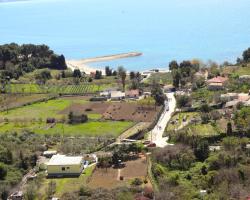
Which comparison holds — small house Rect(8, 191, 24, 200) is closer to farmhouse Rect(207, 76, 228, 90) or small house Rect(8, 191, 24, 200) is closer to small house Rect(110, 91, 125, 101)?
small house Rect(110, 91, 125, 101)

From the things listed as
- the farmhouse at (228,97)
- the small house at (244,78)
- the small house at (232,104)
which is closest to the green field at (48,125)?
the small house at (232,104)

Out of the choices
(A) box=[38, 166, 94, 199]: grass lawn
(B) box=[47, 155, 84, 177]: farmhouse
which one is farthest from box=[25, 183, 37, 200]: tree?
(B) box=[47, 155, 84, 177]: farmhouse

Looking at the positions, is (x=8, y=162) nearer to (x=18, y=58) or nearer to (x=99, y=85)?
(x=99, y=85)

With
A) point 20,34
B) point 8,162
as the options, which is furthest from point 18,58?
point 20,34

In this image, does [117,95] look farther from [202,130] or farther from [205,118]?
[202,130]

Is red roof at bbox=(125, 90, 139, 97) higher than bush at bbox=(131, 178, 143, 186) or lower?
higher

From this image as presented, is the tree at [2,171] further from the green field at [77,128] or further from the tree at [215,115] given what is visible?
the tree at [215,115]
